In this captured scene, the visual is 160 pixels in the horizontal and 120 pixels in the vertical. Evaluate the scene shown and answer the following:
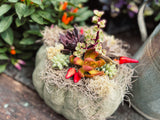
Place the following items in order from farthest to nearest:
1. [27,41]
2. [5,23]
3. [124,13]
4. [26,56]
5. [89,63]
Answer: [124,13] → [26,56] → [27,41] → [5,23] → [89,63]

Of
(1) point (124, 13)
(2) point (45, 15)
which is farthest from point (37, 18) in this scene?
(1) point (124, 13)

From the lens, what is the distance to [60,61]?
1090 millimetres

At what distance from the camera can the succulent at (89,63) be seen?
98 cm

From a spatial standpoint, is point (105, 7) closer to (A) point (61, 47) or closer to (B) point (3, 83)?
(A) point (61, 47)

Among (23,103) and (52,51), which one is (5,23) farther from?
(23,103)

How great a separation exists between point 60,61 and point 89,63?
20cm

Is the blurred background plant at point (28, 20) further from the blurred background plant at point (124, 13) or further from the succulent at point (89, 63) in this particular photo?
the succulent at point (89, 63)

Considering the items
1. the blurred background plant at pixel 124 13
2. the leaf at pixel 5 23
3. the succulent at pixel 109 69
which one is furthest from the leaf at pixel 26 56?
the blurred background plant at pixel 124 13

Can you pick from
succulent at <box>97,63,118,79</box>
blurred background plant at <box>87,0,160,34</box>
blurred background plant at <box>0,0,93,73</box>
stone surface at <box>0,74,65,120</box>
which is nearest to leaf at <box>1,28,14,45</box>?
blurred background plant at <box>0,0,93,73</box>

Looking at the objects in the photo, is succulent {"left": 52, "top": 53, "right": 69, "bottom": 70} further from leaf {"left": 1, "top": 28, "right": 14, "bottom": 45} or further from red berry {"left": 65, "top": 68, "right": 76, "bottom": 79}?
leaf {"left": 1, "top": 28, "right": 14, "bottom": 45}

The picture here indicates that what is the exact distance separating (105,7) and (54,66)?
925 mm

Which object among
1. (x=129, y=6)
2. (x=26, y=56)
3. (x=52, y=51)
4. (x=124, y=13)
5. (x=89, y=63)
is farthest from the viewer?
(x=124, y=13)

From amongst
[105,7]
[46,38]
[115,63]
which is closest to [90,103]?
[115,63]

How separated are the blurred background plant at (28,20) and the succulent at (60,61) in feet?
1.07
